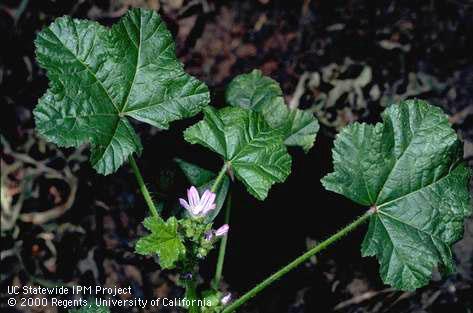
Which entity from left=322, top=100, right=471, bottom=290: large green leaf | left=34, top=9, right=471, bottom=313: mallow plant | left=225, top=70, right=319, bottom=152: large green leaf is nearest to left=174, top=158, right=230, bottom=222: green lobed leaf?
left=34, top=9, right=471, bottom=313: mallow plant

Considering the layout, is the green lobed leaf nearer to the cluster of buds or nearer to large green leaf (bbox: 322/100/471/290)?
the cluster of buds

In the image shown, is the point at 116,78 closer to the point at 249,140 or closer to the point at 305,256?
the point at 249,140

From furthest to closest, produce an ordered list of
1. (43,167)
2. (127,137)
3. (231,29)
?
(231,29)
(43,167)
(127,137)

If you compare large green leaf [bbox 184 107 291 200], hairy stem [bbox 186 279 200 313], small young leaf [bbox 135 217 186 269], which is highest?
large green leaf [bbox 184 107 291 200]

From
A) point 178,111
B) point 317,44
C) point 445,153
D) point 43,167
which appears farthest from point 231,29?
point 445,153

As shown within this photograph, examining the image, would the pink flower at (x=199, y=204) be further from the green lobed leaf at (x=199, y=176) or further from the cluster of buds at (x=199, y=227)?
the green lobed leaf at (x=199, y=176)

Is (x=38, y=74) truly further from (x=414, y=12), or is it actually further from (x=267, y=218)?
(x=414, y=12)

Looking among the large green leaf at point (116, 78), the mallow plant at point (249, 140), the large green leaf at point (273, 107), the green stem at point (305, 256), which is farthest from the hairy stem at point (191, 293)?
the large green leaf at point (273, 107)
